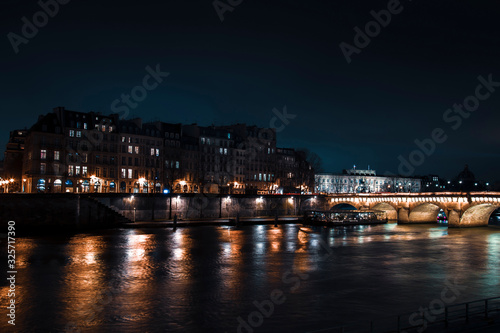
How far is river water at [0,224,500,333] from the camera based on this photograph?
2400 cm

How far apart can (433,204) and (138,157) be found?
196 feet

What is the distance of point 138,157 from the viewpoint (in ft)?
320

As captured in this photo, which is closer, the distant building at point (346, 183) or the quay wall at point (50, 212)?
the quay wall at point (50, 212)

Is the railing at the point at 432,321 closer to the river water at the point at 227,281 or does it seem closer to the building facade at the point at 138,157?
the river water at the point at 227,281

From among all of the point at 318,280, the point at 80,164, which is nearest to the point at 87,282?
the point at 318,280

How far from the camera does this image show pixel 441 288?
31.4 meters

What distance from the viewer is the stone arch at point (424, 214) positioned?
94.5 metres

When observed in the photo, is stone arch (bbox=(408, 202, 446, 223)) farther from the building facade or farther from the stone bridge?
the building facade

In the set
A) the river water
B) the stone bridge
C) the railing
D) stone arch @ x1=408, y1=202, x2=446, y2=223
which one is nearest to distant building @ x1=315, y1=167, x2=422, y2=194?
the stone bridge

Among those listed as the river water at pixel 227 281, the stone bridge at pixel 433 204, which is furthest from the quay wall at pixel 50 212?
the stone bridge at pixel 433 204

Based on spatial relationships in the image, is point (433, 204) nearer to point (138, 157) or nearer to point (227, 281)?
point (138, 157)

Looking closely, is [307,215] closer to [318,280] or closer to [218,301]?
[318,280]

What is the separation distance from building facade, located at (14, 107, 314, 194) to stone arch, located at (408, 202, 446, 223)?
3794 cm

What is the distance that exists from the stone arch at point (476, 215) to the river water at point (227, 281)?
81.0 ft
